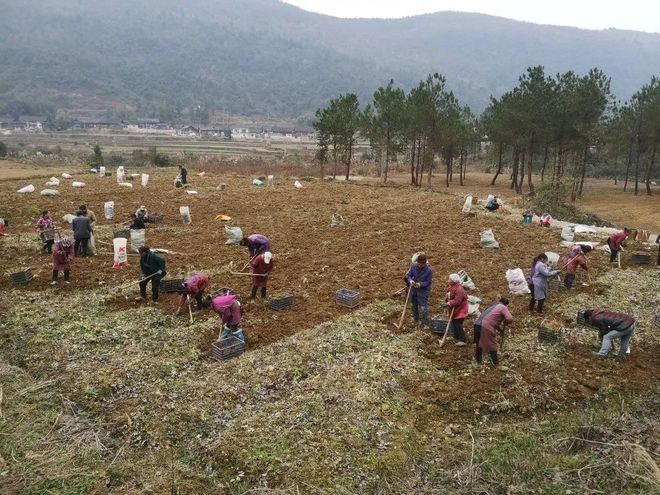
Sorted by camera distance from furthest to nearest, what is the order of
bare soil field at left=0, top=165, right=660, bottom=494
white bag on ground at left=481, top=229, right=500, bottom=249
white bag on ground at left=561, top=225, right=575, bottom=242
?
white bag on ground at left=561, top=225, right=575, bottom=242, white bag on ground at left=481, top=229, right=500, bottom=249, bare soil field at left=0, top=165, right=660, bottom=494

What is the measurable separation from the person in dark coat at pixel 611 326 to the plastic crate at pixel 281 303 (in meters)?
5.88

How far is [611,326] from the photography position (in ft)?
30.3

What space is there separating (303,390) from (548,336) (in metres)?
4.98

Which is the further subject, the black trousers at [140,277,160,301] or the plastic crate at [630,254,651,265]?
the plastic crate at [630,254,651,265]

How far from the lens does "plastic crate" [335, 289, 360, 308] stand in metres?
11.5

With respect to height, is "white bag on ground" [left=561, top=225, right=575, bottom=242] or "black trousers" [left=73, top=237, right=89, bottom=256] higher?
"white bag on ground" [left=561, top=225, right=575, bottom=242]

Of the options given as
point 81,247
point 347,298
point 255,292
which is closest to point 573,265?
point 347,298

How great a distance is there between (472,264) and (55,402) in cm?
1115

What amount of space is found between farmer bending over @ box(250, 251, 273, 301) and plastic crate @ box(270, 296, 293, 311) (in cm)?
57

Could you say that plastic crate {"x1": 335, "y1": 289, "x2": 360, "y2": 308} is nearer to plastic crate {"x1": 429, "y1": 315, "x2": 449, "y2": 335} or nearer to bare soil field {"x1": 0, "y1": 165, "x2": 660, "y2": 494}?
bare soil field {"x1": 0, "y1": 165, "x2": 660, "y2": 494}

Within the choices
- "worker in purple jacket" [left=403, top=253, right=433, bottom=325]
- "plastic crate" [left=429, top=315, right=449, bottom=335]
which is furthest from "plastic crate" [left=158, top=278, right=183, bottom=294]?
"plastic crate" [left=429, top=315, right=449, bottom=335]

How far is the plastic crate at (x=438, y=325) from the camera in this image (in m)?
10.1

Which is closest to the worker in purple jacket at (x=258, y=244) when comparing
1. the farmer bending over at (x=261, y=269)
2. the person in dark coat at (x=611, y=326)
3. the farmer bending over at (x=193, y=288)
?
the farmer bending over at (x=261, y=269)

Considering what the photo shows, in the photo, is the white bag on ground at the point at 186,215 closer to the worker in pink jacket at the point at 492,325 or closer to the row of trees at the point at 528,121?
the worker in pink jacket at the point at 492,325
